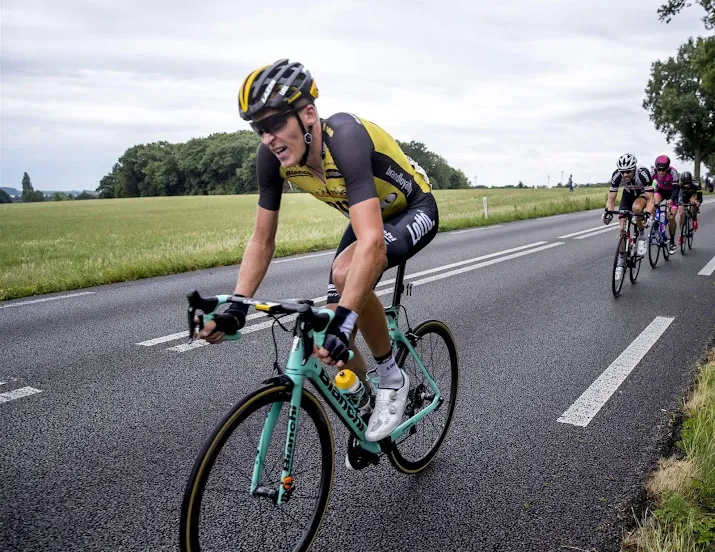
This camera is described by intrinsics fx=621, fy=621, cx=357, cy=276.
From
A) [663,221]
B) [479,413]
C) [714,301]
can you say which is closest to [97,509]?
[479,413]

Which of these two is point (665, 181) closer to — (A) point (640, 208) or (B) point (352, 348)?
(A) point (640, 208)

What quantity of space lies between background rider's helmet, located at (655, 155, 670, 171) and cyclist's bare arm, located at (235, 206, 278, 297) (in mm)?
10660

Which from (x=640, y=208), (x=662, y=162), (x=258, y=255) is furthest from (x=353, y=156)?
(x=662, y=162)

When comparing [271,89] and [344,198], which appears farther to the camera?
[344,198]

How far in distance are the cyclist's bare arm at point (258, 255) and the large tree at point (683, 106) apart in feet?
221

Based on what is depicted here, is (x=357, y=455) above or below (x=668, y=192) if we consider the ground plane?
below

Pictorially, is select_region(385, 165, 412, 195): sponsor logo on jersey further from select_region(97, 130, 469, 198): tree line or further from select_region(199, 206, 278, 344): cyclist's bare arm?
select_region(97, 130, 469, 198): tree line

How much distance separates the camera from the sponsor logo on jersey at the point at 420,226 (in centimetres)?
297

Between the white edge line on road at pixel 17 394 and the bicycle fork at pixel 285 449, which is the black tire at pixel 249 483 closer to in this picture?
the bicycle fork at pixel 285 449

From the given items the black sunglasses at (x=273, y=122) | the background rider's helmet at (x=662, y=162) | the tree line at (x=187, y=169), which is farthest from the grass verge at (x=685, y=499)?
the tree line at (x=187, y=169)

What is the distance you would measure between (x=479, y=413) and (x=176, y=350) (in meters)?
2.87

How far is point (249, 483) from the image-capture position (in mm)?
2338

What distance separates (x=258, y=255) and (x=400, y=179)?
2.58ft

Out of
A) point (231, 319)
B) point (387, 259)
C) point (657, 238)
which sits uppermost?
point (387, 259)
